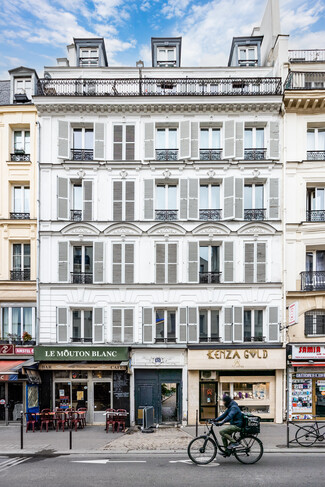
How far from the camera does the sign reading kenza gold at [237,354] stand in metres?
18.0

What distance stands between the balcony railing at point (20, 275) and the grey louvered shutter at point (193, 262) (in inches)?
296

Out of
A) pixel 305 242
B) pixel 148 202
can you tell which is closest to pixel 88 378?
pixel 148 202

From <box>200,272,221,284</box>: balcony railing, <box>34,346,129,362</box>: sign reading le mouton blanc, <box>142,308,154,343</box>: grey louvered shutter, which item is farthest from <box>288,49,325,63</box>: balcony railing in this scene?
<box>34,346,129,362</box>: sign reading le mouton blanc

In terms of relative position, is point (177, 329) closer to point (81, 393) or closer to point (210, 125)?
point (81, 393)

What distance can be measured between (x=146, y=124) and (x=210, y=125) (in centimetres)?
298

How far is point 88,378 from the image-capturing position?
1853 centimetres

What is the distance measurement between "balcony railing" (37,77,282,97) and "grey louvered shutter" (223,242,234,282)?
285 inches

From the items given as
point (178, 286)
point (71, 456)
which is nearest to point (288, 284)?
point (178, 286)

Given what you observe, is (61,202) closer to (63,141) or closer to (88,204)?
(88,204)

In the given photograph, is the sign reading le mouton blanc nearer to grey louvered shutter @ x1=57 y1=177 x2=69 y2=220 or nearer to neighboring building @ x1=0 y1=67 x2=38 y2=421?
neighboring building @ x1=0 y1=67 x2=38 y2=421

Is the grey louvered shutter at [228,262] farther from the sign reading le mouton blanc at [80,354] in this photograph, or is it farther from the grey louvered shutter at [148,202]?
the sign reading le mouton blanc at [80,354]

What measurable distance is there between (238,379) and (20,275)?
11.0 metres

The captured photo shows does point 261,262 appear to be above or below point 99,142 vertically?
below

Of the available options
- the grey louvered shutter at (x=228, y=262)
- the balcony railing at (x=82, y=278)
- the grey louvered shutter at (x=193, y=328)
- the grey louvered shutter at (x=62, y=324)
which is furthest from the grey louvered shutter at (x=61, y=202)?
the grey louvered shutter at (x=228, y=262)
